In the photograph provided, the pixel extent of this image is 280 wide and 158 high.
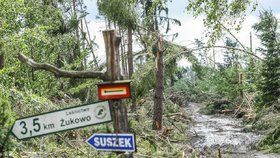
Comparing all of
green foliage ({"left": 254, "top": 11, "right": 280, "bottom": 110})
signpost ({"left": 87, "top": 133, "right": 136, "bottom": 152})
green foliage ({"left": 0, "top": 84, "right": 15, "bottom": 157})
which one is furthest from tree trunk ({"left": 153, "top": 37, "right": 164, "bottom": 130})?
signpost ({"left": 87, "top": 133, "right": 136, "bottom": 152})

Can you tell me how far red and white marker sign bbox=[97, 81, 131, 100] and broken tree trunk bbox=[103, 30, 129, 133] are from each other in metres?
0.08

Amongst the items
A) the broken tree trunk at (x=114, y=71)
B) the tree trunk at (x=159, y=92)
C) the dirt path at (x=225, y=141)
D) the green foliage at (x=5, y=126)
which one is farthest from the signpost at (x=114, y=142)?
the tree trunk at (x=159, y=92)

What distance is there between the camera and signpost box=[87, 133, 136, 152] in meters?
4.46

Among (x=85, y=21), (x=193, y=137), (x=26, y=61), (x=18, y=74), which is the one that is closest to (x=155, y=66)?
(x=193, y=137)

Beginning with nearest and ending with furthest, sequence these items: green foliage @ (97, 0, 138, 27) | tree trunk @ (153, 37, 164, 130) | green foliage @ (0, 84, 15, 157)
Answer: green foliage @ (0, 84, 15, 157) < tree trunk @ (153, 37, 164, 130) < green foliage @ (97, 0, 138, 27)

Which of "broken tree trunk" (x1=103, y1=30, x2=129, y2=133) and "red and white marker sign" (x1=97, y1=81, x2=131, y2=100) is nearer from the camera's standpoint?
"red and white marker sign" (x1=97, y1=81, x2=131, y2=100)

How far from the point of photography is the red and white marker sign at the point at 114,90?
441cm

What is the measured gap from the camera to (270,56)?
20.4 meters

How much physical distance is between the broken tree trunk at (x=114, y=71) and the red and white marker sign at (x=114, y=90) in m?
0.08

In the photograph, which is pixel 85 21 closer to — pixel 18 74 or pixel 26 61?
pixel 18 74

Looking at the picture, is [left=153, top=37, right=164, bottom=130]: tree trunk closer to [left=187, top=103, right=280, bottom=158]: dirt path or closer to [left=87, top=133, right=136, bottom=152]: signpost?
[left=187, top=103, right=280, bottom=158]: dirt path

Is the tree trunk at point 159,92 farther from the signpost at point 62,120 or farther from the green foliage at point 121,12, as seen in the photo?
the signpost at point 62,120

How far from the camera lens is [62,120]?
466 cm

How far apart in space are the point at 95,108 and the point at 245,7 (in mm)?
4262
